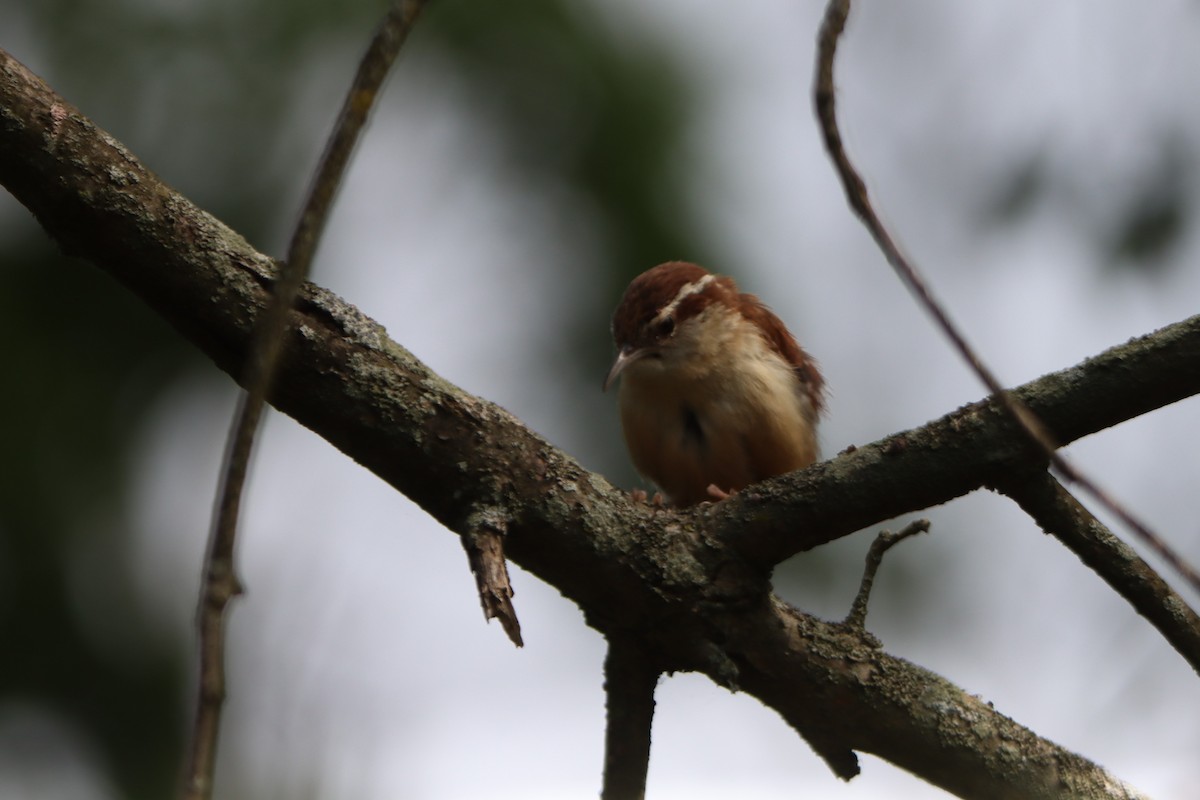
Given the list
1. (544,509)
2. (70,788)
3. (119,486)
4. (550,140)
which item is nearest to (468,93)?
(550,140)

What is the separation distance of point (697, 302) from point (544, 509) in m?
2.73

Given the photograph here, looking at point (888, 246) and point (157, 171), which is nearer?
point (888, 246)

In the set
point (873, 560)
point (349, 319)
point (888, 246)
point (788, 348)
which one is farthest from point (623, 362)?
point (888, 246)

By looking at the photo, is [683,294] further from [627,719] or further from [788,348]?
[627,719]

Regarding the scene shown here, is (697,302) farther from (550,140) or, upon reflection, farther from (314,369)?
(550,140)

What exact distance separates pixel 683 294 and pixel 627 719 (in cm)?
280

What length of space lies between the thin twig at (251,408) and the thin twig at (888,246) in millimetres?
537

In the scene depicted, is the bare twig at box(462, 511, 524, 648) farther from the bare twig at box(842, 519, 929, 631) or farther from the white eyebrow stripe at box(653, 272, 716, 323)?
the white eyebrow stripe at box(653, 272, 716, 323)

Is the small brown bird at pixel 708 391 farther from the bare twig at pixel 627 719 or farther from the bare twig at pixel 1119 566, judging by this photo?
the bare twig at pixel 1119 566

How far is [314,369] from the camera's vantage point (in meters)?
2.81

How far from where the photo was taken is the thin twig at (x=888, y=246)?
5.20 ft

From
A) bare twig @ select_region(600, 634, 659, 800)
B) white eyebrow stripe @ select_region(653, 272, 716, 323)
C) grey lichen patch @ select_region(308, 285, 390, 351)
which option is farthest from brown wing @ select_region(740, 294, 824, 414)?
grey lichen patch @ select_region(308, 285, 390, 351)

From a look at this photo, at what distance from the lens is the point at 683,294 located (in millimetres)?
5691

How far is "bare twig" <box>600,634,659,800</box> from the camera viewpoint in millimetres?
3182
